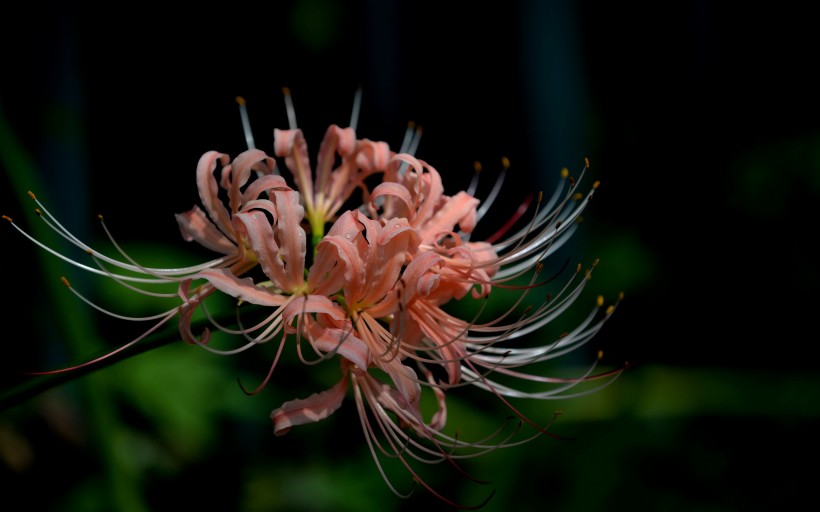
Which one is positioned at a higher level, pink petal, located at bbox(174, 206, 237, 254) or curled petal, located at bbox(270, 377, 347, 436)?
pink petal, located at bbox(174, 206, 237, 254)

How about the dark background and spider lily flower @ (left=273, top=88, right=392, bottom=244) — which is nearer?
spider lily flower @ (left=273, top=88, right=392, bottom=244)

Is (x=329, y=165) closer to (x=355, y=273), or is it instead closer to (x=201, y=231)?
(x=201, y=231)

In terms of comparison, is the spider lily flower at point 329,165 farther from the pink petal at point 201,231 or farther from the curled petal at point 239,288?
the curled petal at point 239,288

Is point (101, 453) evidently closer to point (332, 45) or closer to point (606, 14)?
point (332, 45)

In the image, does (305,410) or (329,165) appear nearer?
(305,410)

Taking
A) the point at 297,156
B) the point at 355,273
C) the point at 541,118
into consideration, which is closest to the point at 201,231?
the point at 297,156

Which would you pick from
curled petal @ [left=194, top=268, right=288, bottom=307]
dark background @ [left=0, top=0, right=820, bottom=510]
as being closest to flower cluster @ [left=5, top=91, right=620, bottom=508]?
curled petal @ [left=194, top=268, right=288, bottom=307]

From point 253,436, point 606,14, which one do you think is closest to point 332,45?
point 606,14

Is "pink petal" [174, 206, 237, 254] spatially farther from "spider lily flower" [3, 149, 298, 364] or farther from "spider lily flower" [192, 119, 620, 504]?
"spider lily flower" [192, 119, 620, 504]

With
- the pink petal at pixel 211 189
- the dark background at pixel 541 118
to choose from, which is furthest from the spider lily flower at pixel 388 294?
the dark background at pixel 541 118

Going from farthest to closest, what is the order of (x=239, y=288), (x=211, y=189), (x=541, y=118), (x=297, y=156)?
(x=541, y=118)
(x=297, y=156)
(x=211, y=189)
(x=239, y=288)
